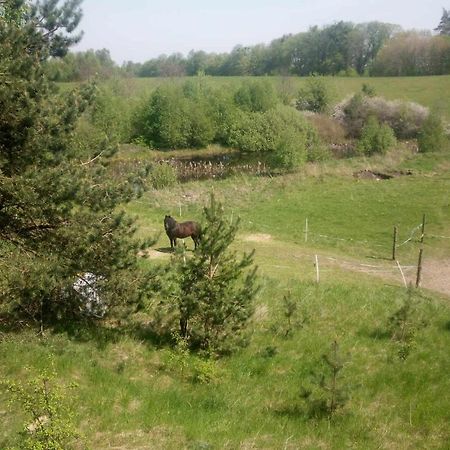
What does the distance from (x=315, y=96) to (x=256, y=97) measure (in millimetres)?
7121

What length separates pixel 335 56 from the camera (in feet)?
302

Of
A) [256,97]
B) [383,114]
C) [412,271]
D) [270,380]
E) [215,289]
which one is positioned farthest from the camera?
[256,97]

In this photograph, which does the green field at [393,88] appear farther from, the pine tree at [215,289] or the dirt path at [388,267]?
the pine tree at [215,289]

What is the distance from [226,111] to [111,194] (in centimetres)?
4645

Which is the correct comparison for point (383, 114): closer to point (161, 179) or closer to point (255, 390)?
point (161, 179)

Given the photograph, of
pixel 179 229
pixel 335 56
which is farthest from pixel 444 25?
pixel 179 229

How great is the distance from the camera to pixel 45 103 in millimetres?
8820

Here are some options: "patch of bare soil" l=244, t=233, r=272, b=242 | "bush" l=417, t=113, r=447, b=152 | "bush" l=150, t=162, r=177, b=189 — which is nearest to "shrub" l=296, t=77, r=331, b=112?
"bush" l=417, t=113, r=447, b=152

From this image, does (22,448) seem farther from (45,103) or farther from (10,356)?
(45,103)

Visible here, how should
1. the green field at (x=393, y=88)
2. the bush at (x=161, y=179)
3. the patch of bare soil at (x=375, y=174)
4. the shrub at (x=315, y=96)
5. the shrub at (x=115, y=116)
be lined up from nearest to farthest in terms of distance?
the bush at (x=161, y=179), the patch of bare soil at (x=375, y=174), the shrub at (x=115, y=116), the shrub at (x=315, y=96), the green field at (x=393, y=88)

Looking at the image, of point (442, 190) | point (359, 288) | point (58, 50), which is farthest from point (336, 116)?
point (58, 50)

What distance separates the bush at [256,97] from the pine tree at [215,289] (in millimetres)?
47343

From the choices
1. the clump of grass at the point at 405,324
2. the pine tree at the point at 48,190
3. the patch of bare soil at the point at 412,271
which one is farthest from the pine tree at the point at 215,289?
the patch of bare soil at the point at 412,271

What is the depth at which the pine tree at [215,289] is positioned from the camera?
950 centimetres
